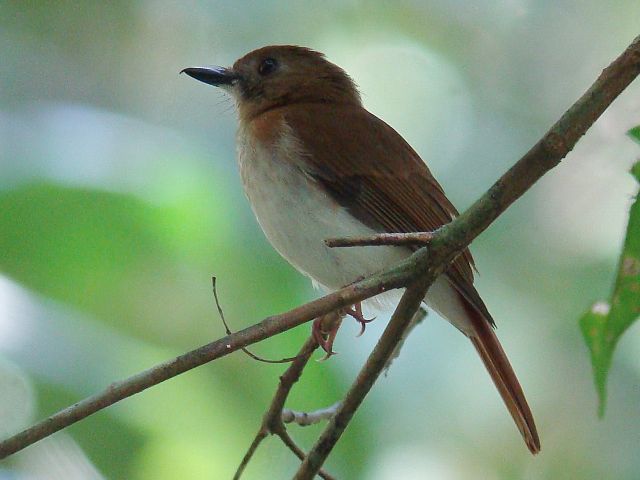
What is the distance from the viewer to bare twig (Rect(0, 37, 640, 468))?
174cm

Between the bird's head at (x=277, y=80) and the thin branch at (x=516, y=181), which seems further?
the bird's head at (x=277, y=80)

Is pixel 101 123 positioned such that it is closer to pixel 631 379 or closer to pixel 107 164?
pixel 107 164

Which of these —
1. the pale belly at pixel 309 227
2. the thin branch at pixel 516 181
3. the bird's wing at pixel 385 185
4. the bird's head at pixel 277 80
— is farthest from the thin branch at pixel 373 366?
the bird's head at pixel 277 80

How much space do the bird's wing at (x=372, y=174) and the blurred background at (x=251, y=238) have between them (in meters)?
0.52

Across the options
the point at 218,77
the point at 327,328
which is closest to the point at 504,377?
the point at 327,328

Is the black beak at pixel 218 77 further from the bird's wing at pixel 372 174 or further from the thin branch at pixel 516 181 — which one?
the thin branch at pixel 516 181

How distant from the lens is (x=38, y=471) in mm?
2514

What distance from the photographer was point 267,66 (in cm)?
367

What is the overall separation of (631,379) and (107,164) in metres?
2.30

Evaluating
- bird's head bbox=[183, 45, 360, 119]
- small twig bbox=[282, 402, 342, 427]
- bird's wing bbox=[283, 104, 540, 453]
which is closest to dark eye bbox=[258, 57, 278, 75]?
bird's head bbox=[183, 45, 360, 119]

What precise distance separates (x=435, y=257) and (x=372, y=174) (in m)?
1.24

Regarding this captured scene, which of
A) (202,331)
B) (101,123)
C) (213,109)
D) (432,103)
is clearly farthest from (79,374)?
(432,103)

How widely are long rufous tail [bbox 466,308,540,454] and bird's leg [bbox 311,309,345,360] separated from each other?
42cm

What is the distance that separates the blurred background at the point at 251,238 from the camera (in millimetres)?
2996
